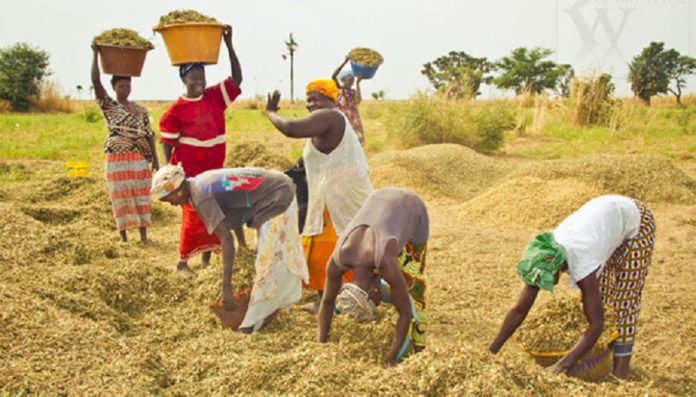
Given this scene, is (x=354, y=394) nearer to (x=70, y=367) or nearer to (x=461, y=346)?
(x=461, y=346)

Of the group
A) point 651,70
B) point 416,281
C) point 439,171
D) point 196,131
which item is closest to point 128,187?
point 196,131

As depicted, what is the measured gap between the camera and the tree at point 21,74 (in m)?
27.6

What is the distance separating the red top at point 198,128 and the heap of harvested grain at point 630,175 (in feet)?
14.1

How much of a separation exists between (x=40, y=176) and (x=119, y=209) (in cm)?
456

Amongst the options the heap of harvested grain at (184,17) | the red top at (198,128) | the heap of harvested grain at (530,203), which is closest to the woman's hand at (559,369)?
the red top at (198,128)

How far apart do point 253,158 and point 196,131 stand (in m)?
5.01

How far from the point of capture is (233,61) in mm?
5074

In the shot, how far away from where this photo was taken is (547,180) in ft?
25.7

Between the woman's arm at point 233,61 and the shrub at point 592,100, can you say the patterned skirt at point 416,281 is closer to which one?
the woman's arm at point 233,61

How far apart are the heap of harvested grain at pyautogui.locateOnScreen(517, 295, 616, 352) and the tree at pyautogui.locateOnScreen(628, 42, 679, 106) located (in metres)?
28.6

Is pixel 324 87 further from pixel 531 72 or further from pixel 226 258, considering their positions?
pixel 531 72

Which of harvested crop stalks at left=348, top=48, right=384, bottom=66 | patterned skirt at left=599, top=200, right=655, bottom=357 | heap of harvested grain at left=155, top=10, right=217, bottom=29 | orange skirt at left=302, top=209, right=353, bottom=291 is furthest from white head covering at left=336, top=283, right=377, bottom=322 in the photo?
harvested crop stalks at left=348, top=48, right=384, bottom=66

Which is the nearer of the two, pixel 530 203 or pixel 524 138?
pixel 530 203

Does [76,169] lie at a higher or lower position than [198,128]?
lower
